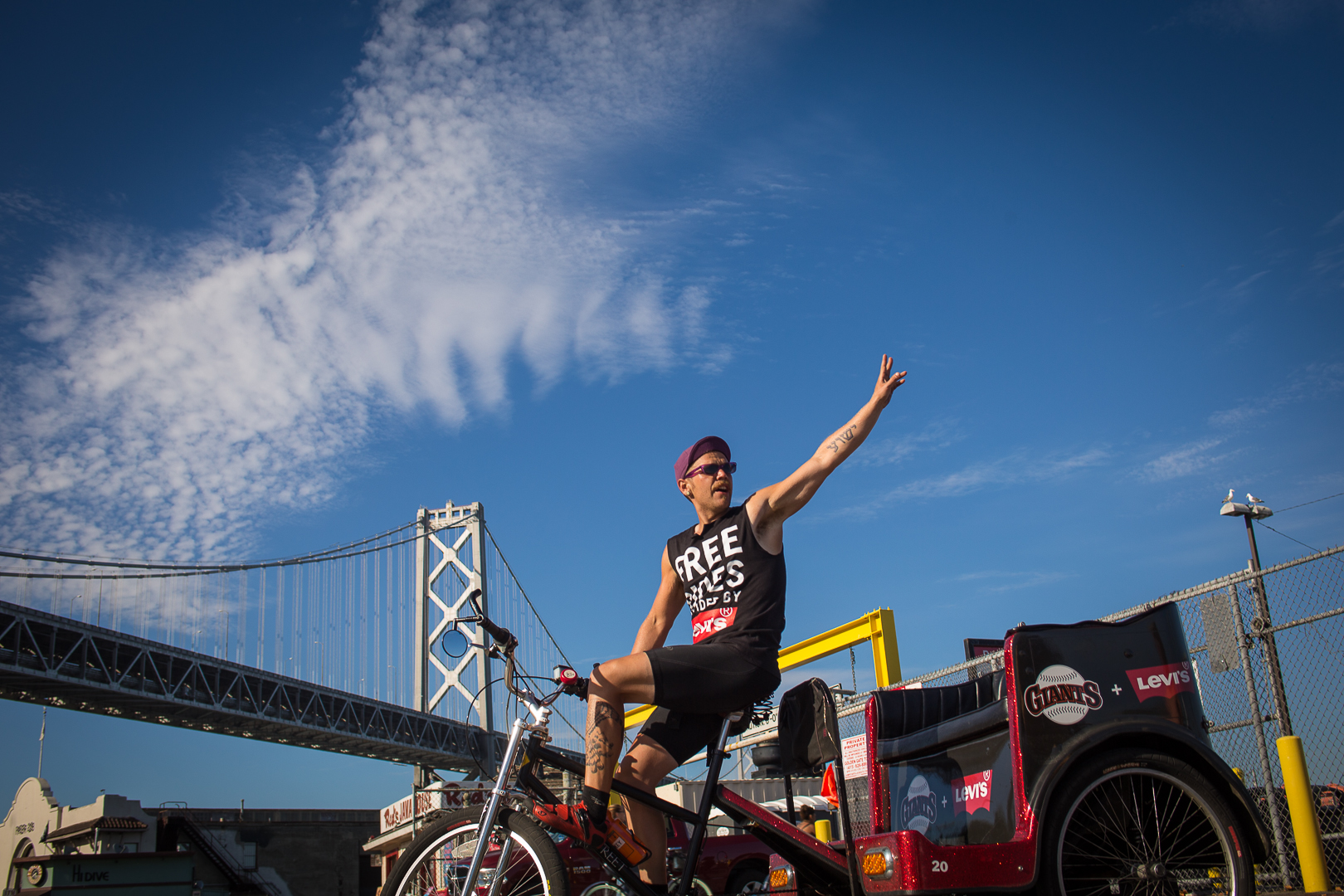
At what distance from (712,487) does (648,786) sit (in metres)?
1.00

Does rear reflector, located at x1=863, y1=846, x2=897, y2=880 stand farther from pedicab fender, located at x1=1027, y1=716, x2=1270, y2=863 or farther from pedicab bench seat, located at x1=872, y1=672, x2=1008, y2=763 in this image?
pedicab bench seat, located at x1=872, y1=672, x2=1008, y2=763

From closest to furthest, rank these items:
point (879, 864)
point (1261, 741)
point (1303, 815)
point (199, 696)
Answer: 1. point (879, 864)
2. point (1303, 815)
3. point (1261, 741)
4. point (199, 696)

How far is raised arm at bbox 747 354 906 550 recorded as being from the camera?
9.14ft

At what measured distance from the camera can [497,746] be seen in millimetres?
32688

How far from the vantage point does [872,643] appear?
1209 centimetres

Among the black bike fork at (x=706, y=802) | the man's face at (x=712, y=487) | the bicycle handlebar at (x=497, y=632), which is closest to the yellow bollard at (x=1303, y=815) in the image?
the black bike fork at (x=706, y=802)

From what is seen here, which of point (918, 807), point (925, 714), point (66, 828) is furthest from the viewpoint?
point (66, 828)

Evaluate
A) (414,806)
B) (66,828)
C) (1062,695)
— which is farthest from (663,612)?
(66,828)

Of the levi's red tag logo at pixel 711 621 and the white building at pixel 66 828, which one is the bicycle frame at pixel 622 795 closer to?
the levi's red tag logo at pixel 711 621

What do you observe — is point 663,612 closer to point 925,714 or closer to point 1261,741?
point 925,714

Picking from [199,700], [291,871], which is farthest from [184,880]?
[291,871]

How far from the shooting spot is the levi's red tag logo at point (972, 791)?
110 inches

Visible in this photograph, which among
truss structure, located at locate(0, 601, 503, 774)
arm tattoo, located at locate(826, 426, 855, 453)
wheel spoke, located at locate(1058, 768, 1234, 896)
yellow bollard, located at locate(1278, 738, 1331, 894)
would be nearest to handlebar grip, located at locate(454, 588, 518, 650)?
arm tattoo, located at locate(826, 426, 855, 453)

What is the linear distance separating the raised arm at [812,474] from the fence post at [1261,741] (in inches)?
123
